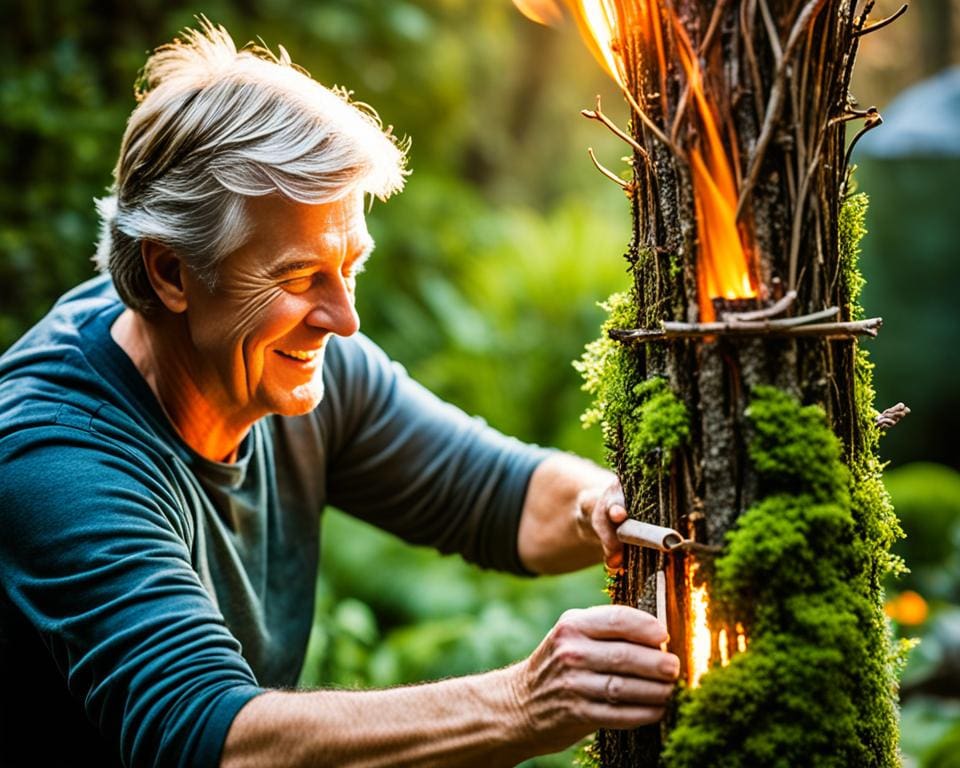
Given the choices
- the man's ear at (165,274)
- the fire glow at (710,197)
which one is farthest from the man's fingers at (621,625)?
the man's ear at (165,274)

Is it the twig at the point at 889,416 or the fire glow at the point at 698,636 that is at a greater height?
the twig at the point at 889,416

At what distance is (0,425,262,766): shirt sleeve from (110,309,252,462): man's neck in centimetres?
21

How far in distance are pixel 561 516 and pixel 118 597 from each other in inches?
40.3

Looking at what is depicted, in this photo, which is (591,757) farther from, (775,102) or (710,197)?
(775,102)

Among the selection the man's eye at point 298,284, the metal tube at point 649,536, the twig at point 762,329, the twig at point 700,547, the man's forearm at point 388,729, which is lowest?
the man's forearm at point 388,729

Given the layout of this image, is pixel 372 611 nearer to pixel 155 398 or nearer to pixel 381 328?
pixel 381 328

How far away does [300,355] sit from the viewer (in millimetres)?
2059

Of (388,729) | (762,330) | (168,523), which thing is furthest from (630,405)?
(168,523)

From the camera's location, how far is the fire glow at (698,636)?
1.46 metres

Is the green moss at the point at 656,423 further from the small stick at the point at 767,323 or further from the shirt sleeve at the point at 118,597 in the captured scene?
the shirt sleeve at the point at 118,597

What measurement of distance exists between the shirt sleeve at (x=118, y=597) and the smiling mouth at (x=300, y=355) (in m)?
0.36

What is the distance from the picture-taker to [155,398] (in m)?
2.08

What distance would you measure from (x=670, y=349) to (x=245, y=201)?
93 cm

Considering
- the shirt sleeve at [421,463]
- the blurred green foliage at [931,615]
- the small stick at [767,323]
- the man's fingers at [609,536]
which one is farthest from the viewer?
the blurred green foliage at [931,615]
